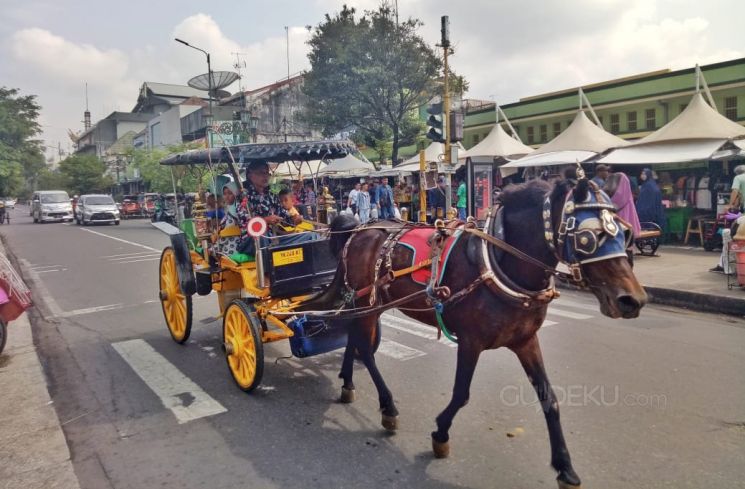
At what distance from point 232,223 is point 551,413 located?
13.2ft

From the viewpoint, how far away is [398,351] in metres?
5.80

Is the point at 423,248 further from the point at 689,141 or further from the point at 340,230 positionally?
the point at 689,141

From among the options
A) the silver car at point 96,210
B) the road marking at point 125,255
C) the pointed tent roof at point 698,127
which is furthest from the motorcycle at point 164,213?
the pointed tent roof at point 698,127

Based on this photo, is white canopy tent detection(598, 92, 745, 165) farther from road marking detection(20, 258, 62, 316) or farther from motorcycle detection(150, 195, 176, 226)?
road marking detection(20, 258, 62, 316)

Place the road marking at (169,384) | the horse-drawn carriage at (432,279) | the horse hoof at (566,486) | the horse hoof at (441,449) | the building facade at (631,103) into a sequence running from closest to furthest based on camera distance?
the horse-drawn carriage at (432,279) < the horse hoof at (566,486) < the horse hoof at (441,449) < the road marking at (169,384) < the building facade at (631,103)

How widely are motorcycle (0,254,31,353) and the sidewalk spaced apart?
0.40 meters

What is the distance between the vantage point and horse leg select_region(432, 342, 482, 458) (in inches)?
134

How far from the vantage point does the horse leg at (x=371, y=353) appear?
401 centimetres

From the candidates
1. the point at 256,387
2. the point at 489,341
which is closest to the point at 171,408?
the point at 256,387

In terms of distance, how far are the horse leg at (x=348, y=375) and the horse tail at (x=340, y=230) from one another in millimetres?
887

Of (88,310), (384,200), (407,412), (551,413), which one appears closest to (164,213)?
(88,310)

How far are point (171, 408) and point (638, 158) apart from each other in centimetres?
1251

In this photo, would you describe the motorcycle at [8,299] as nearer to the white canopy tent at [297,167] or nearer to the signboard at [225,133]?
the signboard at [225,133]

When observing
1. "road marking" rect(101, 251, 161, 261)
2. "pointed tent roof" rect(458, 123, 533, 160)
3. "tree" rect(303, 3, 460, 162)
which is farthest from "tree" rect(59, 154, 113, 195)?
"pointed tent roof" rect(458, 123, 533, 160)
